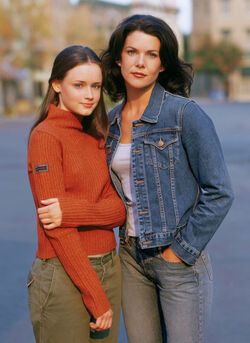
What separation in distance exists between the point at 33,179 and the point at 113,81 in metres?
0.68

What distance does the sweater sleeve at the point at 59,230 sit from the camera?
6.19 ft

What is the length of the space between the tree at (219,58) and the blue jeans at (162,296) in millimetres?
58020

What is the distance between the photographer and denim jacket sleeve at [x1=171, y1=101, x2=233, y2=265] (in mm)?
1957

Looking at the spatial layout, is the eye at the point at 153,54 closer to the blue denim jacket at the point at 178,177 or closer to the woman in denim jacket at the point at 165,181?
the woman in denim jacket at the point at 165,181

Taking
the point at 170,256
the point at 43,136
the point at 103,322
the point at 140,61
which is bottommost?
the point at 103,322

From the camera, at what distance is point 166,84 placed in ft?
7.41

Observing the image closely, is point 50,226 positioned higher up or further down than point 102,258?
higher up

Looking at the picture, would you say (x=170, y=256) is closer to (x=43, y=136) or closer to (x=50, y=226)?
(x=50, y=226)

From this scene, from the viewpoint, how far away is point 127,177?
2129 mm

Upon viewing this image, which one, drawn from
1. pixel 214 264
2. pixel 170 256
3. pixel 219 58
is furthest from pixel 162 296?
pixel 219 58

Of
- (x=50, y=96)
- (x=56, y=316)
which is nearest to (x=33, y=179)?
(x=50, y=96)

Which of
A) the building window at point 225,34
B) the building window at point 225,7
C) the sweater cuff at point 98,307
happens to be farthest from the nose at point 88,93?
the building window at point 225,34

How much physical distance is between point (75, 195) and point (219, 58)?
5867 cm

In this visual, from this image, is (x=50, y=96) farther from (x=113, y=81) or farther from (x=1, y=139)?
(x=1, y=139)
